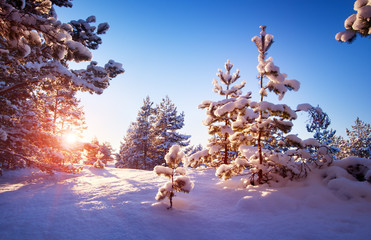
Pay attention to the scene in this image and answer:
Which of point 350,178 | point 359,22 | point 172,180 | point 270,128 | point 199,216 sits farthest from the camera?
point 270,128

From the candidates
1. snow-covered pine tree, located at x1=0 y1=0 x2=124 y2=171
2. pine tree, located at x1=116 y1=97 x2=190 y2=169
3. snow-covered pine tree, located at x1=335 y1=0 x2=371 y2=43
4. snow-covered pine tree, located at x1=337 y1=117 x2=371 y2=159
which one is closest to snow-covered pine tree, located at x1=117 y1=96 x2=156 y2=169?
pine tree, located at x1=116 y1=97 x2=190 y2=169

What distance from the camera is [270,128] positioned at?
220 inches

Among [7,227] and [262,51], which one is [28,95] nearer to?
[7,227]

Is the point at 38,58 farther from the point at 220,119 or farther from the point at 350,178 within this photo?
the point at 350,178

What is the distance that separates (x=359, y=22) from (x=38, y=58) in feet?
33.5

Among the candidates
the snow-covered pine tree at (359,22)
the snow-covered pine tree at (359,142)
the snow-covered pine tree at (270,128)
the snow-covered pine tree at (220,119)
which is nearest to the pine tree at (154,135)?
the snow-covered pine tree at (220,119)

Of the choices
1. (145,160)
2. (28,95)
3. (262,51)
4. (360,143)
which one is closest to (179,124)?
(145,160)

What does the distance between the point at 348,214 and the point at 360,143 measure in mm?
43642

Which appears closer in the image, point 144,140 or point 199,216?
point 199,216

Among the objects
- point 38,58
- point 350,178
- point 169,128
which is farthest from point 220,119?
point 169,128

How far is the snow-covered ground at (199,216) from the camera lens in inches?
113

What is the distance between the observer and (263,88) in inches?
213

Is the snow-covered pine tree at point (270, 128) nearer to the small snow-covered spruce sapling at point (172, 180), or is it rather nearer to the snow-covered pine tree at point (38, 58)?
the small snow-covered spruce sapling at point (172, 180)

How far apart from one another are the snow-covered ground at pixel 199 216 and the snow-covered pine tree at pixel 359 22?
11.6 feet
